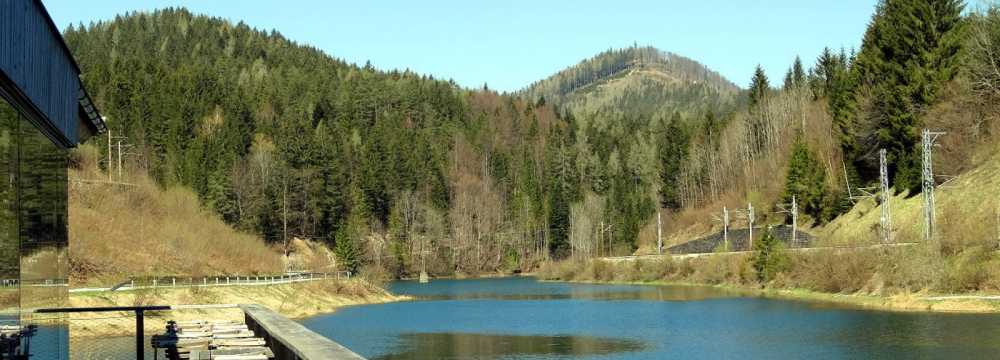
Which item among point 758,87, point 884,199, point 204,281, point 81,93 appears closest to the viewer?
point 81,93

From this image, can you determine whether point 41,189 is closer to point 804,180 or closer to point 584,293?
point 584,293

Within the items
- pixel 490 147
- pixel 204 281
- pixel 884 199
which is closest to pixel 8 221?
pixel 204 281

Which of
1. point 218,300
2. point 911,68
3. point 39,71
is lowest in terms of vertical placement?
point 218,300

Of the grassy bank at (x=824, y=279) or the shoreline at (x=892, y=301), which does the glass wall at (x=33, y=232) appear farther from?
the grassy bank at (x=824, y=279)

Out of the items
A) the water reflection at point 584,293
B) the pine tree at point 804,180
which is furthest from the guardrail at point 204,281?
the pine tree at point 804,180

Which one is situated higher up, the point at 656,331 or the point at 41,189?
the point at 41,189

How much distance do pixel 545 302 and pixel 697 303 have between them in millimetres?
10988

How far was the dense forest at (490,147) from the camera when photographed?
75250 millimetres

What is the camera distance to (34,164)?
14328 mm

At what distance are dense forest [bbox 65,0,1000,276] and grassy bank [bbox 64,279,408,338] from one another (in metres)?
26.5

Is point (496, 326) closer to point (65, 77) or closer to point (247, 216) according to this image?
point (65, 77)

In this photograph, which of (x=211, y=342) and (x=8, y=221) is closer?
(x=8, y=221)

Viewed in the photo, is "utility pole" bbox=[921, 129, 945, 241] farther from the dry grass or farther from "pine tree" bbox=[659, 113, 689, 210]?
"pine tree" bbox=[659, 113, 689, 210]

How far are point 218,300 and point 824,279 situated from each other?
36913 millimetres
